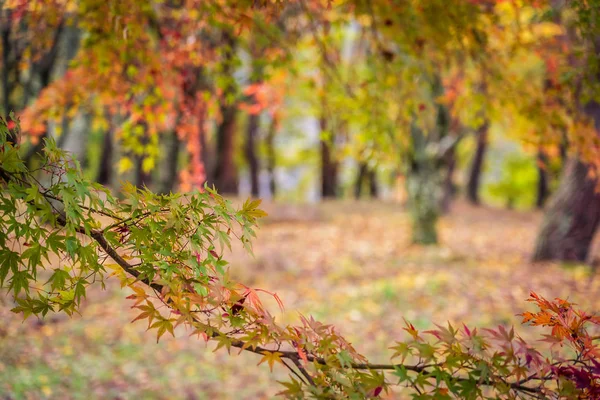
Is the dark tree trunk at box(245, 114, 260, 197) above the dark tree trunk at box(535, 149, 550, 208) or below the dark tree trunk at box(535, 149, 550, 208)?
above

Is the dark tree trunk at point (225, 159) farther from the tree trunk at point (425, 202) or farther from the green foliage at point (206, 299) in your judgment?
the green foliage at point (206, 299)

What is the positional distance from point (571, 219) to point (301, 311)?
4682 millimetres

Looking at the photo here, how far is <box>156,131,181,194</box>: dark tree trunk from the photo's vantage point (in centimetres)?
914

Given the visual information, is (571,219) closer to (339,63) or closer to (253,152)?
(339,63)

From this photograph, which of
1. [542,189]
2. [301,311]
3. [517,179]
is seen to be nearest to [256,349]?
[301,311]

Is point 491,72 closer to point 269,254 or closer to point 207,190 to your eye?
point 207,190

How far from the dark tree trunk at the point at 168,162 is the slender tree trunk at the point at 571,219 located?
6546 mm

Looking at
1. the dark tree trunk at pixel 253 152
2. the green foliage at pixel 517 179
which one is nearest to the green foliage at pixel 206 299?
the dark tree trunk at pixel 253 152

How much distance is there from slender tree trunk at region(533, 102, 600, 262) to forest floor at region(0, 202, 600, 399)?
13.5 inches

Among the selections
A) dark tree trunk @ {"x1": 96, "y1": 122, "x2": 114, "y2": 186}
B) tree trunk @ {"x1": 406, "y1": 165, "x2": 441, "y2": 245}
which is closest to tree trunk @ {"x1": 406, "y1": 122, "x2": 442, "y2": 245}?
tree trunk @ {"x1": 406, "y1": 165, "x2": 441, "y2": 245}

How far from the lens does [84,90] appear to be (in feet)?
16.7

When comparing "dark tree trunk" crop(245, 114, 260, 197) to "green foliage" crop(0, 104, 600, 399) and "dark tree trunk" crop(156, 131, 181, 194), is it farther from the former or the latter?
"green foliage" crop(0, 104, 600, 399)

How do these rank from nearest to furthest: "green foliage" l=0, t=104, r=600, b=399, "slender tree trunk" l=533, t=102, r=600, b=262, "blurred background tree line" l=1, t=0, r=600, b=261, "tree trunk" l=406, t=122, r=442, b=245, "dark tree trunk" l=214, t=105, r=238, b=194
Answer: "green foliage" l=0, t=104, r=600, b=399, "blurred background tree line" l=1, t=0, r=600, b=261, "slender tree trunk" l=533, t=102, r=600, b=262, "tree trunk" l=406, t=122, r=442, b=245, "dark tree trunk" l=214, t=105, r=238, b=194

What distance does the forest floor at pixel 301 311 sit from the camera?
17.2 feet
